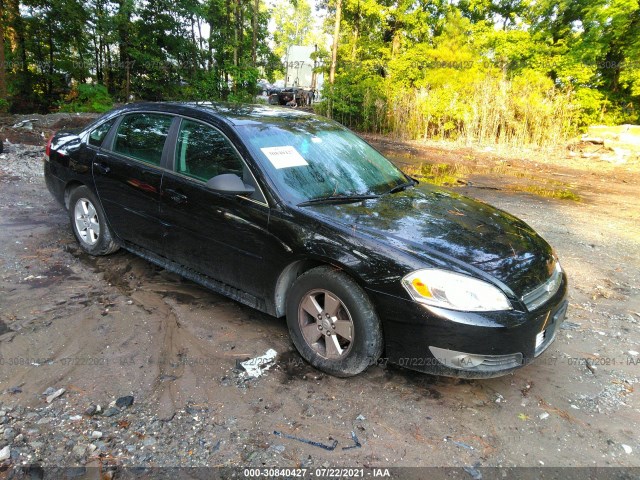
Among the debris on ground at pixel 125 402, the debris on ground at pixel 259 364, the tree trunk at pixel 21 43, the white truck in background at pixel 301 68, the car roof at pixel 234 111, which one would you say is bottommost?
the debris on ground at pixel 125 402

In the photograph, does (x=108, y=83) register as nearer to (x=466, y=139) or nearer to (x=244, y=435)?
(x=466, y=139)

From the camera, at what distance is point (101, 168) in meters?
4.32

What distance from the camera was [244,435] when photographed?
8.23ft

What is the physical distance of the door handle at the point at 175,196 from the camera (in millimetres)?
3615

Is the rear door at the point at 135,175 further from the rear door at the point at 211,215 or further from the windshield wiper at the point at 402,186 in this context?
the windshield wiper at the point at 402,186

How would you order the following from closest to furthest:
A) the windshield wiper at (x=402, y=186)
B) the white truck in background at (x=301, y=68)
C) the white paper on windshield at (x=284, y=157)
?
the white paper on windshield at (x=284, y=157) → the windshield wiper at (x=402, y=186) → the white truck in background at (x=301, y=68)

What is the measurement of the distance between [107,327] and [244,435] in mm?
1581

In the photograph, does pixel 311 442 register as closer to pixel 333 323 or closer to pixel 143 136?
pixel 333 323

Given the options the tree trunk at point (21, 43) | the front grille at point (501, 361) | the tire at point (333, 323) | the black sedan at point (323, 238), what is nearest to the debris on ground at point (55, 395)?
the black sedan at point (323, 238)

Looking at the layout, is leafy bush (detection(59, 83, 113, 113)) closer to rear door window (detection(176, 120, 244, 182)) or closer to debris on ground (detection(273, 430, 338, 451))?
rear door window (detection(176, 120, 244, 182))

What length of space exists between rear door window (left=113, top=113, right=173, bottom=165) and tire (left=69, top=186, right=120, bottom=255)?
0.64 metres

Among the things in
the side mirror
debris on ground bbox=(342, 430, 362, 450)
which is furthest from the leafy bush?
debris on ground bbox=(342, 430, 362, 450)

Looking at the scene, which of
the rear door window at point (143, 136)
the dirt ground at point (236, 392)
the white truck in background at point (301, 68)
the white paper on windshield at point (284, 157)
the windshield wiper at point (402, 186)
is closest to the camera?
the dirt ground at point (236, 392)

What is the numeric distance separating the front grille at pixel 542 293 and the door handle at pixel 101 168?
3.64 meters
